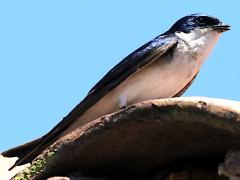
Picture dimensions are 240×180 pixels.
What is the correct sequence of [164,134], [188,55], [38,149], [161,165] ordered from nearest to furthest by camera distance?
1. [164,134]
2. [161,165]
3. [38,149]
4. [188,55]

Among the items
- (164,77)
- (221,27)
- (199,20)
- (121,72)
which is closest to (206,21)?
(199,20)

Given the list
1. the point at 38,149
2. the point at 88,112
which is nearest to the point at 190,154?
the point at 38,149

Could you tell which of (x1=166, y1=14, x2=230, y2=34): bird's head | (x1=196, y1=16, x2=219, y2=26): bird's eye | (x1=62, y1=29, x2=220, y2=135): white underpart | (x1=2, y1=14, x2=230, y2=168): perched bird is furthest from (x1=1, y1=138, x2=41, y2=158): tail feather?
(x1=196, y1=16, x2=219, y2=26): bird's eye

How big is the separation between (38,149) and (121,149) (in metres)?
0.49

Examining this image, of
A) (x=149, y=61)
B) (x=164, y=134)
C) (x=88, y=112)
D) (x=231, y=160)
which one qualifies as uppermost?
(x=149, y=61)

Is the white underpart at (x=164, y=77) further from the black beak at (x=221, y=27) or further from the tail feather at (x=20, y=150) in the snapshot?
the tail feather at (x=20, y=150)

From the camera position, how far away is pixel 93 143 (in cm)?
257

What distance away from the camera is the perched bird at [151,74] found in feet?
11.1

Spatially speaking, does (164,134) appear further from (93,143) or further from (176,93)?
(176,93)

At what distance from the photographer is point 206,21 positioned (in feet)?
13.9

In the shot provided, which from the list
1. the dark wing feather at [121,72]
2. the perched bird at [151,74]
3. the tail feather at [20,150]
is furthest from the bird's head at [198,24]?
the tail feather at [20,150]

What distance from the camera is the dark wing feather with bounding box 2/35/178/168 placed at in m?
3.21

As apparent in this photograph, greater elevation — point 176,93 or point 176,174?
point 176,93

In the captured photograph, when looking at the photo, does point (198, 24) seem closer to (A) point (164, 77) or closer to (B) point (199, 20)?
(B) point (199, 20)
